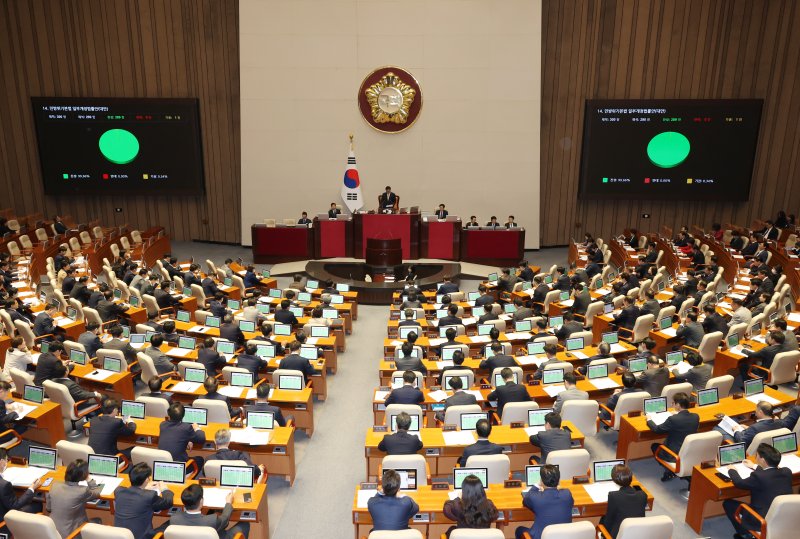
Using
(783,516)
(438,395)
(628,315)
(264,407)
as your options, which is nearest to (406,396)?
(438,395)

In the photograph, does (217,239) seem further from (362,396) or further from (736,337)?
(736,337)

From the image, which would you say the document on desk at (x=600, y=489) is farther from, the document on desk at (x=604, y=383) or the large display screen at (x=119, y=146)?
the large display screen at (x=119, y=146)

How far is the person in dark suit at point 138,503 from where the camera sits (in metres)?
6.01

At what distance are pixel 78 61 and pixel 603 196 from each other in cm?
1940

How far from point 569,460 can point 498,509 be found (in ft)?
3.46

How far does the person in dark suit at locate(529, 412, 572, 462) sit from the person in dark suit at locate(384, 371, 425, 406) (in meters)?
1.77

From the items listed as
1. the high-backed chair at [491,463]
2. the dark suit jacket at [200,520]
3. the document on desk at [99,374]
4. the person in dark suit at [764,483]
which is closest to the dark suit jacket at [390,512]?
the high-backed chair at [491,463]

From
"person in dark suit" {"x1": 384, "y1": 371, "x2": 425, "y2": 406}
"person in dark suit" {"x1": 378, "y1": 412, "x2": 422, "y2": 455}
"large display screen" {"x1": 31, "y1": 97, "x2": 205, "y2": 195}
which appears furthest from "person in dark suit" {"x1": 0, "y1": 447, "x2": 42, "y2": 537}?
"large display screen" {"x1": 31, "y1": 97, "x2": 205, "y2": 195}

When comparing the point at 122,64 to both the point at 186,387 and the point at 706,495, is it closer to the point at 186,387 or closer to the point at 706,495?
the point at 186,387

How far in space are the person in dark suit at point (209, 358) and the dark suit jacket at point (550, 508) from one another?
19.3ft

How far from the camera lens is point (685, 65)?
20953 millimetres

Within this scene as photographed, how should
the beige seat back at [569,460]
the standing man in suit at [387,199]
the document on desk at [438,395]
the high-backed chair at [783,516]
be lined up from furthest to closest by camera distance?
the standing man in suit at [387,199], the document on desk at [438,395], the beige seat back at [569,460], the high-backed chair at [783,516]

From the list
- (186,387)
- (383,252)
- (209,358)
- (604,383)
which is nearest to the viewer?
(186,387)

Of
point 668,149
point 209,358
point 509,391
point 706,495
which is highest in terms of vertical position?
→ point 668,149
